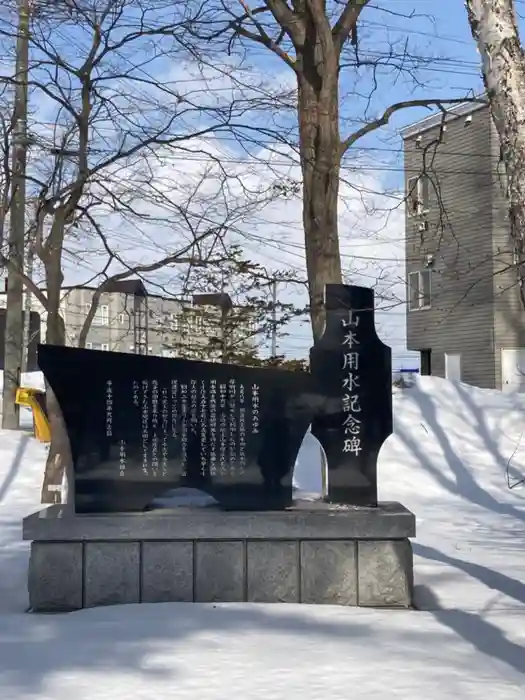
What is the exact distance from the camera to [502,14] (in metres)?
5.00

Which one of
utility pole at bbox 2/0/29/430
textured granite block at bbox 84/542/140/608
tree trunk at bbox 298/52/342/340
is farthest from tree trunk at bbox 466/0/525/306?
utility pole at bbox 2/0/29/430

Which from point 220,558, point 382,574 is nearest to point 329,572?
point 382,574

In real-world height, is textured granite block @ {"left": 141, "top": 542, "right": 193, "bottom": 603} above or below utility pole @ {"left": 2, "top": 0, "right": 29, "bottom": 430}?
below

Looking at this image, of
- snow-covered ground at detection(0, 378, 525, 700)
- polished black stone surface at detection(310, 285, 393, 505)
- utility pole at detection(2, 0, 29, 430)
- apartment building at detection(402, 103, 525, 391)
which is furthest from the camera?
apartment building at detection(402, 103, 525, 391)

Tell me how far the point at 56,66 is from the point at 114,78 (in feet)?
2.33

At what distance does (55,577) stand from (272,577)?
154cm

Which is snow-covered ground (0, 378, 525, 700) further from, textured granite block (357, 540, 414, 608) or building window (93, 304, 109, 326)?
building window (93, 304, 109, 326)

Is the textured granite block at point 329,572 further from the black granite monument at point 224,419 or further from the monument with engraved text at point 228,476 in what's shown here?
the black granite monument at point 224,419

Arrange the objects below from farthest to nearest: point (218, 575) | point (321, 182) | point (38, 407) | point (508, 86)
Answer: point (38, 407) → point (321, 182) → point (218, 575) → point (508, 86)

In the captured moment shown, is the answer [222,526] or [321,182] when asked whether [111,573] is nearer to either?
[222,526]

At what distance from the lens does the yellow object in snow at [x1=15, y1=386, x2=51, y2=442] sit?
51.0 ft

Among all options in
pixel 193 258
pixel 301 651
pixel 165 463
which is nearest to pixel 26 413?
pixel 193 258

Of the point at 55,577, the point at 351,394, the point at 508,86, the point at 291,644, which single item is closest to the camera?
the point at 508,86

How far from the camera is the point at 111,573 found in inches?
263
